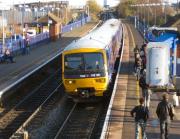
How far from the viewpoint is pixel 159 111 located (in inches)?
522

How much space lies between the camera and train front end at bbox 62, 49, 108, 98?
20.2 meters

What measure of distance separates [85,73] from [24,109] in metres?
3.32

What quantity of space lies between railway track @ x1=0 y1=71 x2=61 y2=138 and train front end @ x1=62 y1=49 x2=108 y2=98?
2.18 meters

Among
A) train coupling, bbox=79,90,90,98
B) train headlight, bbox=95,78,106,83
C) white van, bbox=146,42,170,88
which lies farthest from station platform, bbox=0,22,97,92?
white van, bbox=146,42,170,88

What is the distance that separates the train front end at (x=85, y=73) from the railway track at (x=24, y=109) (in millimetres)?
2184

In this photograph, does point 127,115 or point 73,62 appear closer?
point 127,115

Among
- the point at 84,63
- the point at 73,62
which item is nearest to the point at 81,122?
the point at 84,63

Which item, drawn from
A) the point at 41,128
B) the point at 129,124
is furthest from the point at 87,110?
the point at 129,124

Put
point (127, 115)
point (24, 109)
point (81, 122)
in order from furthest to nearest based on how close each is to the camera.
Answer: point (24, 109) < point (81, 122) < point (127, 115)

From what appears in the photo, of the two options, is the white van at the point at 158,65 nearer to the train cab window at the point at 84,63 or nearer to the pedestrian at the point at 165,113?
the train cab window at the point at 84,63

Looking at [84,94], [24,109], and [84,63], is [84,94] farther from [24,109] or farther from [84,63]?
[24,109]

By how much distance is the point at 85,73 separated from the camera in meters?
20.2

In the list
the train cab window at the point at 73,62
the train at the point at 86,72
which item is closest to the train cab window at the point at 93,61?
the train at the point at 86,72

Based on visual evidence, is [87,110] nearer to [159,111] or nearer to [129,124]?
[129,124]
